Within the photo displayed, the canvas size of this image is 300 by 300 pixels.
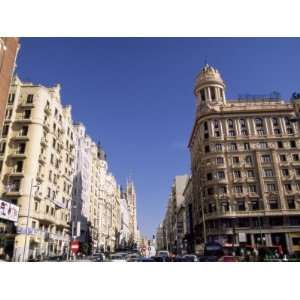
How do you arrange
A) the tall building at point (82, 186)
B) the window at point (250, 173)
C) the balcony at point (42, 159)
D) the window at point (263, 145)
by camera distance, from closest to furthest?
the balcony at point (42, 159)
the window at point (250, 173)
the window at point (263, 145)
the tall building at point (82, 186)

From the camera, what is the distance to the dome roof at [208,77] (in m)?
62.1

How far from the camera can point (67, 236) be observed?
53344 mm

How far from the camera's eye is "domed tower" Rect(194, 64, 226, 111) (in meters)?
60.8

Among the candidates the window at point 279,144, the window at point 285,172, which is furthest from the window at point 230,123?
the window at point 285,172

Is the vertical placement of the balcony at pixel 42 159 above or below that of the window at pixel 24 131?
below

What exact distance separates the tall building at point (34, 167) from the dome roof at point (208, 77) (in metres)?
28.5

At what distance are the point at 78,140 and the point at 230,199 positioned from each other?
33.4 m

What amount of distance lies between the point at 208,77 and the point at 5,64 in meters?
41.7

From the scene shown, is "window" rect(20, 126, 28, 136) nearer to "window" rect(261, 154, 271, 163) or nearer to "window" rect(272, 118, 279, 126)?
"window" rect(261, 154, 271, 163)

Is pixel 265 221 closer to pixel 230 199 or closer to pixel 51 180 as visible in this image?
pixel 230 199

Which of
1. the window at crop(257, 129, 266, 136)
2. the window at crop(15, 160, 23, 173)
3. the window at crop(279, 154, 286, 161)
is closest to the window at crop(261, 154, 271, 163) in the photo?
the window at crop(279, 154, 286, 161)

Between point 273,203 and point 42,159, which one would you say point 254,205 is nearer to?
point 273,203

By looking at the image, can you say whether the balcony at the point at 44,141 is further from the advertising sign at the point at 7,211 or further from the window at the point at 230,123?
the window at the point at 230,123
